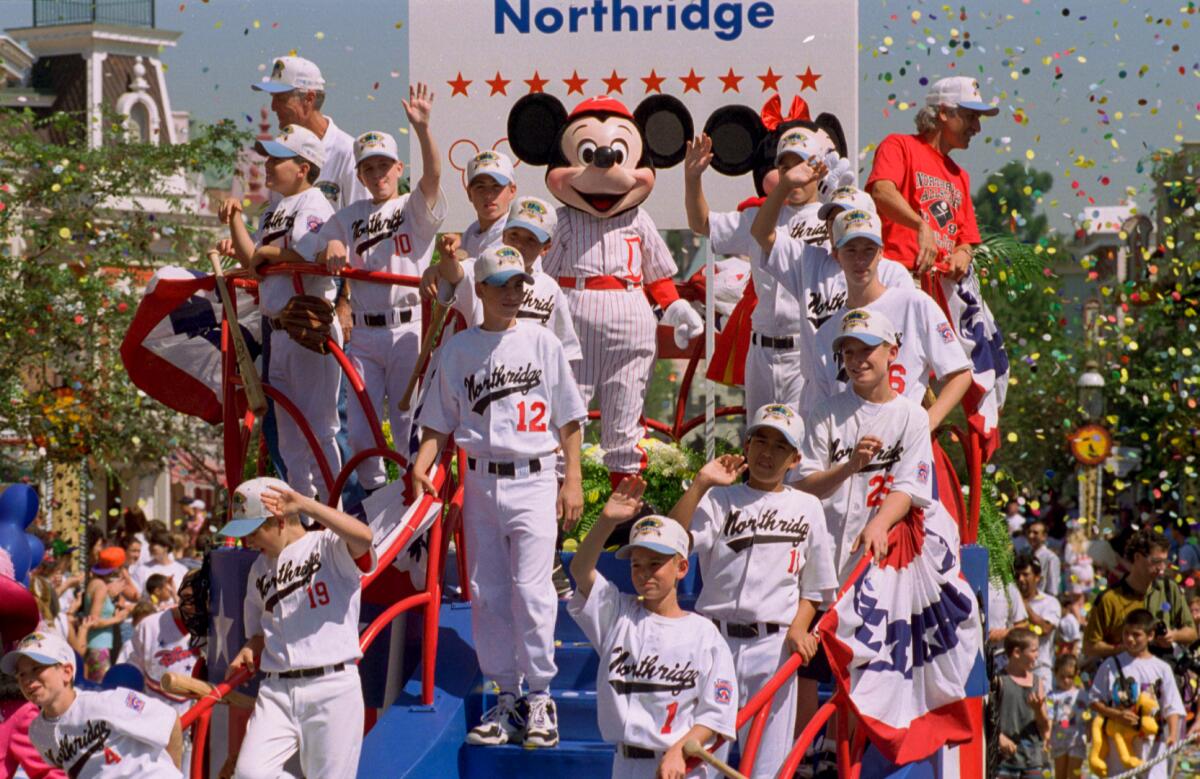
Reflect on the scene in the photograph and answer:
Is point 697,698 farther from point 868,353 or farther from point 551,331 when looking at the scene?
point 551,331

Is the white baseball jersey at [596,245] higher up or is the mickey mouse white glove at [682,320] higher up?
the white baseball jersey at [596,245]

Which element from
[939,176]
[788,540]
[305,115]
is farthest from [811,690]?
[305,115]

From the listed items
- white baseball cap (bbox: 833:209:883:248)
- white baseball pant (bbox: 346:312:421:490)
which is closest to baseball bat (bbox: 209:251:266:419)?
white baseball pant (bbox: 346:312:421:490)

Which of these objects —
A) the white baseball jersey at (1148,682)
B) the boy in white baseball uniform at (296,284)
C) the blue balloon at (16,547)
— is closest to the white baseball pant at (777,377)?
the boy in white baseball uniform at (296,284)

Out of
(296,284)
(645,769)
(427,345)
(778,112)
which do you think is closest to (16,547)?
(296,284)

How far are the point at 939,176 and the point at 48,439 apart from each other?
1302cm

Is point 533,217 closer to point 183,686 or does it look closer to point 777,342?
point 777,342

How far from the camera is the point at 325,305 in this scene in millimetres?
9656

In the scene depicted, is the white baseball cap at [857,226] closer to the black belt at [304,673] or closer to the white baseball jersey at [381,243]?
the white baseball jersey at [381,243]

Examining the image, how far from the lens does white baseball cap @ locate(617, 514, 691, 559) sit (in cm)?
729

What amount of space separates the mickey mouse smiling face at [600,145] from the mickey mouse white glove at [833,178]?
864 mm

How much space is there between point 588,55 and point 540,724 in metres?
5.20

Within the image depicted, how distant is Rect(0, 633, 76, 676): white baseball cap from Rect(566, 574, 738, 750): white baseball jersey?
2.06 metres

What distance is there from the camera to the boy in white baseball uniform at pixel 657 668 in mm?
7305
